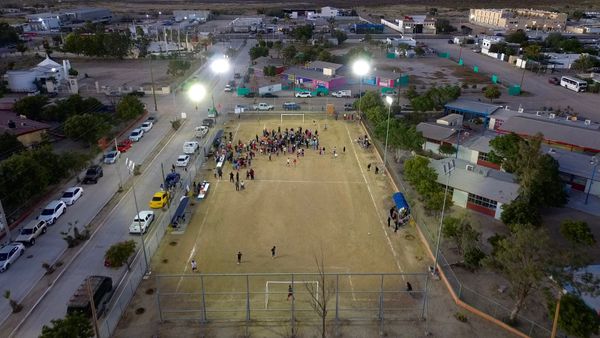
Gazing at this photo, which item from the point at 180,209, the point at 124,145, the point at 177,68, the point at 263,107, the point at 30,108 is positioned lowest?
the point at 124,145

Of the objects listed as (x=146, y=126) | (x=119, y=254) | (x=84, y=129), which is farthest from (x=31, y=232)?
(x=146, y=126)

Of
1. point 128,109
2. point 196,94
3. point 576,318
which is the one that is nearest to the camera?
point 576,318

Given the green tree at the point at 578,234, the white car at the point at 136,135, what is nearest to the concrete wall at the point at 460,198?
the green tree at the point at 578,234

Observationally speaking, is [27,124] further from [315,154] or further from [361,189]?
[361,189]

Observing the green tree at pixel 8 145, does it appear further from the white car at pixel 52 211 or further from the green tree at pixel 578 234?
the green tree at pixel 578 234

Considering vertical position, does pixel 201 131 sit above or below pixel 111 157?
above

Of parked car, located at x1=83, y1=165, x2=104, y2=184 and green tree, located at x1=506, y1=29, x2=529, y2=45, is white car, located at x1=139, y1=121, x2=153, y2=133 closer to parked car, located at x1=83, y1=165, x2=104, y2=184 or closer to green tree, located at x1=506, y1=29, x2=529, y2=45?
parked car, located at x1=83, y1=165, x2=104, y2=184

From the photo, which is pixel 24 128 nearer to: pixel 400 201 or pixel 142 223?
pixel 142 223
